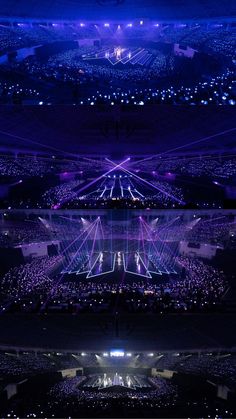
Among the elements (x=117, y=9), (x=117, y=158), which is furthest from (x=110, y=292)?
(x=117, y=9)

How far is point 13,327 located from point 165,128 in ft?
18.0

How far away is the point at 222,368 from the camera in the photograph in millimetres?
7344

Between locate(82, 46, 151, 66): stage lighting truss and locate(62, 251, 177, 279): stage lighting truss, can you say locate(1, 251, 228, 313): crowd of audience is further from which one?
locate(82, 46, 151, 66): stage lighting truss

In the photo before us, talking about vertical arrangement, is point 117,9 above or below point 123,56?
above

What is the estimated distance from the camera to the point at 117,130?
11258 mm

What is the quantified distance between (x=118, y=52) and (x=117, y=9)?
1397 millimetres

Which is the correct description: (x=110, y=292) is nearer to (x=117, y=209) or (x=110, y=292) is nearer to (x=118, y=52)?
(x=117, y=209)

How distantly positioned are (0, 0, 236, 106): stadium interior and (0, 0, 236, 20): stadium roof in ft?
0.08

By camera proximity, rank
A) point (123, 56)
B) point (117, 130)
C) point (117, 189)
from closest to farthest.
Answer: point (117, 189) → point (117, 130) → point (123, 56)

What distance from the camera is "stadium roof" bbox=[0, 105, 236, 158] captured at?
10922mm

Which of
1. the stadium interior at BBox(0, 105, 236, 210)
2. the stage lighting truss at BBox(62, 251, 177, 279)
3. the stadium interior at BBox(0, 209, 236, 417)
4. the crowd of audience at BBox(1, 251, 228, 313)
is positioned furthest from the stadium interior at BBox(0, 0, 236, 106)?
the crowd of audience at BBox(1, 251, 228, 313)

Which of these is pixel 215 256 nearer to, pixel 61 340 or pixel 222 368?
pixel 222 368

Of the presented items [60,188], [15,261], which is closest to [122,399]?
[15,261]

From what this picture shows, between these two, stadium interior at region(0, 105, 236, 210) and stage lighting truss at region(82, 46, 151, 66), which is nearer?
stadium interior at region(0, 105, 236, 210)
